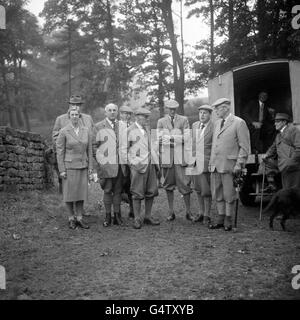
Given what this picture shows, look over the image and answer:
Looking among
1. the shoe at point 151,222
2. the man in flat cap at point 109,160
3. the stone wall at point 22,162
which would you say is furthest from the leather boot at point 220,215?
the stone wall at point 22,162

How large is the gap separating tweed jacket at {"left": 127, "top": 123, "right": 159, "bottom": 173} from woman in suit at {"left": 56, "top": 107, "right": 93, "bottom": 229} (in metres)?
0.75

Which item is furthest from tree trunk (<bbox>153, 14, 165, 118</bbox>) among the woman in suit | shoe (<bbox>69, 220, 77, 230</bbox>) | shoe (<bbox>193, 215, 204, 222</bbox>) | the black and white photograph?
shoe (<bbox>69, 220, 77, 230</bbox>)

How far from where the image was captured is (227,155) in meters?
5.91

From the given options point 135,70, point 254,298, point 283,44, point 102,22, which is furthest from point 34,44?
point 254,298

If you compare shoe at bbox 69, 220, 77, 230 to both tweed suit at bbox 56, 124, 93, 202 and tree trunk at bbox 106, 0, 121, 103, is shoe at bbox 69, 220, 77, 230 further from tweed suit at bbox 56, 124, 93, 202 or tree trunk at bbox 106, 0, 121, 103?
tree trunk at bbox 106, 0, 121, 103

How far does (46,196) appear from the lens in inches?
348

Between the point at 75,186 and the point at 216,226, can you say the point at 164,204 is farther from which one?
the point at 75,186

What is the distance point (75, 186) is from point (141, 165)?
3.93ft

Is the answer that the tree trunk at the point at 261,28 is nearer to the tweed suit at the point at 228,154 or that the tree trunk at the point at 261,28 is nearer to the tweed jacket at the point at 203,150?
the tweed jacket at the point at 203,150

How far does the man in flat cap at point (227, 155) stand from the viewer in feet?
19.2

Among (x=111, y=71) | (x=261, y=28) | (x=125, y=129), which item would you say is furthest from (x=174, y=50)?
(x=125, y=129)

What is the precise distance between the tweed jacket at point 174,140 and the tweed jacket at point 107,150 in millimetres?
879

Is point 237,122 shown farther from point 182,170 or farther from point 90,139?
point 90,139

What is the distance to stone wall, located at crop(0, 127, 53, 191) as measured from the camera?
8.09 meters
